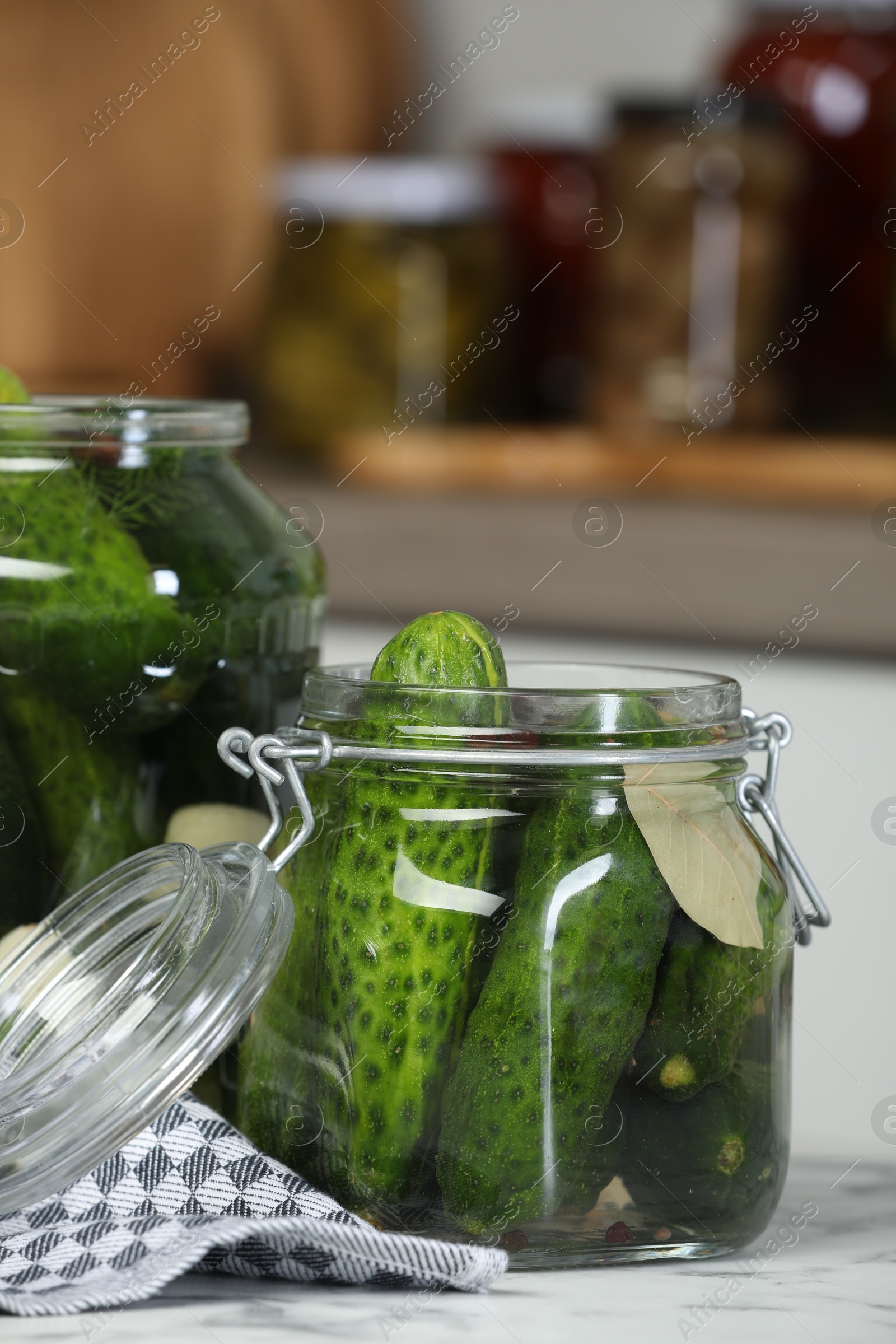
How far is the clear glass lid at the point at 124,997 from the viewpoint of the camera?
40 cm

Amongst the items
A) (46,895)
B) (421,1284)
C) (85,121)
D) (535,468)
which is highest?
(85,121)

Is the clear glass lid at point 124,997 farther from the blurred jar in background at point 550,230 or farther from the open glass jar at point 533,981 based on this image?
the blurred jar in background at point 550,230

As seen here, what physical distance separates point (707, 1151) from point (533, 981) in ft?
0.23

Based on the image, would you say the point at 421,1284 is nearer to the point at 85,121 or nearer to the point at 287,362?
the point at 287,362

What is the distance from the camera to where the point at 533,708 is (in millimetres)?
420

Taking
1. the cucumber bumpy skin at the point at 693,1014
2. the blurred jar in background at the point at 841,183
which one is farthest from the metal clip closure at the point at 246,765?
the blurred jar in background at the point at 841,183

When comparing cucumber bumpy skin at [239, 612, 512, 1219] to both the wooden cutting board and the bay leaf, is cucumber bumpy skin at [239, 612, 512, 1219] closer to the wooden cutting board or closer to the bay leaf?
the bay leaf

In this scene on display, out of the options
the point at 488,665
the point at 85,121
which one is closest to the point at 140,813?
the point at 488,665

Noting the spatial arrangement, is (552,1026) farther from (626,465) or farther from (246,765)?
(626,465)

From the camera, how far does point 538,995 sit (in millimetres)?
412

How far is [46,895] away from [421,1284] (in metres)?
0.18

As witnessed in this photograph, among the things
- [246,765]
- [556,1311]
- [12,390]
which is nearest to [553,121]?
[12,390]

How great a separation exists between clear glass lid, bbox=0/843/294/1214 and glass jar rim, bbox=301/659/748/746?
0.17 feet

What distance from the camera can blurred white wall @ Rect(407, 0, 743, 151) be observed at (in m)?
1.44
